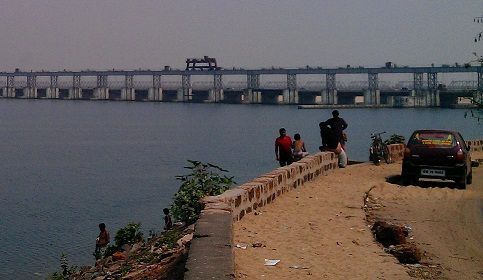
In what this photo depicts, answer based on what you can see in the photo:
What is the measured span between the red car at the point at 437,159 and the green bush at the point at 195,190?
3996 millimetres

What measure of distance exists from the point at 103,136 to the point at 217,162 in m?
28.6

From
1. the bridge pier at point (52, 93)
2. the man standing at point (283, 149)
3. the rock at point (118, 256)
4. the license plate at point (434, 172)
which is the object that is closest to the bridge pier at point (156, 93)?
the bridge pier at point (52, 93)

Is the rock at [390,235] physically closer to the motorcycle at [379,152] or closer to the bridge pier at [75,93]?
the motorcycle at [379,152]

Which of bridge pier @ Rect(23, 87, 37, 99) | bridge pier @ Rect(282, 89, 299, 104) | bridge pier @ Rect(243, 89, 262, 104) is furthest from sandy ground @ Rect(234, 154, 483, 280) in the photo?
bridge pier @ Rect(23, 87, 37, 99)

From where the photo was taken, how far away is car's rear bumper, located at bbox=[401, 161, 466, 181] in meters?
14.3

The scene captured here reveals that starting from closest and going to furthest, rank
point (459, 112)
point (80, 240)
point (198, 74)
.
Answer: point (80, 240)
point (459, 112)
point (198, 74)

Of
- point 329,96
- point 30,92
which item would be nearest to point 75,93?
point 30,92

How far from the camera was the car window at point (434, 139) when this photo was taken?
571 inches

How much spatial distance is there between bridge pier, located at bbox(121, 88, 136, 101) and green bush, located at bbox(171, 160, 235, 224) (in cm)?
15606

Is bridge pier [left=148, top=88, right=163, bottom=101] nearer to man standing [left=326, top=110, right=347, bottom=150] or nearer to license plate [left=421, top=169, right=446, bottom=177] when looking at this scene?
man standing [left=326, top=110, right=347, bottom=150]

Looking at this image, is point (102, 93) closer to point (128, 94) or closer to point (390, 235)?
point (128, 94)

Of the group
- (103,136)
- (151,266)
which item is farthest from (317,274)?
(103,136)

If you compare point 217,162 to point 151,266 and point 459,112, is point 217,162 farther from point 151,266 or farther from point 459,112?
point 459,112

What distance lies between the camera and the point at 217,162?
139 ft
